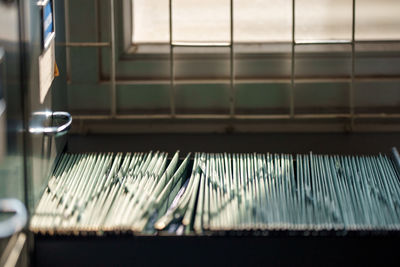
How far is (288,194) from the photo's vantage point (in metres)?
1.68

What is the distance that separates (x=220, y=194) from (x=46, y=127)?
0.38m

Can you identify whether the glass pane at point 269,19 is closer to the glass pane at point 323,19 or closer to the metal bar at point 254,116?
the glass pane at point 323,19

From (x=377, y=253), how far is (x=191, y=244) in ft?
1.14

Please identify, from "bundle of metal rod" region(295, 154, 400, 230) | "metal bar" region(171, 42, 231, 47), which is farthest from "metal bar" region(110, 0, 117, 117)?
"bundle of metal rod" region(295, 154, 400, 230)

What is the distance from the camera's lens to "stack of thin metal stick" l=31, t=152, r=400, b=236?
5.05 ft

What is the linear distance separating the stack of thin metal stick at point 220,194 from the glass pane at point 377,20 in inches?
17.5

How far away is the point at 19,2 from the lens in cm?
142

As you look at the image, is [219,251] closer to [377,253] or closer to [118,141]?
[377,253]

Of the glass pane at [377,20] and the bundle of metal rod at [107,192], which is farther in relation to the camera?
the glass pane at [377,20]

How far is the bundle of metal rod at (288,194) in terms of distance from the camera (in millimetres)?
1545

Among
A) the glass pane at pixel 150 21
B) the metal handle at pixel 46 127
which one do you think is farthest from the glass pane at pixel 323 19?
the metal handle at pixel 46 127

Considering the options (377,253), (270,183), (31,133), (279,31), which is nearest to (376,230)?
(377,253)

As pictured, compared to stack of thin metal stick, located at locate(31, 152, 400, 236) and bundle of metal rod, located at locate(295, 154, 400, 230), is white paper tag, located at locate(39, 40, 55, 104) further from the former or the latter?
bundle of metal rod, located at locate(295, 154, 400, 230)

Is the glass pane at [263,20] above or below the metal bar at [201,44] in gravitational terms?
above
